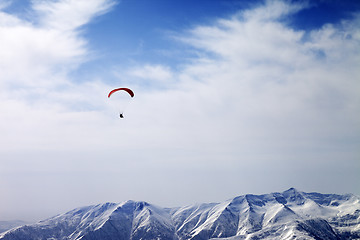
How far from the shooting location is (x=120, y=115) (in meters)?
135

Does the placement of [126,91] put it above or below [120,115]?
above

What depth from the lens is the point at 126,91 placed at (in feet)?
468

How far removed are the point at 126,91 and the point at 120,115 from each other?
13.4m
